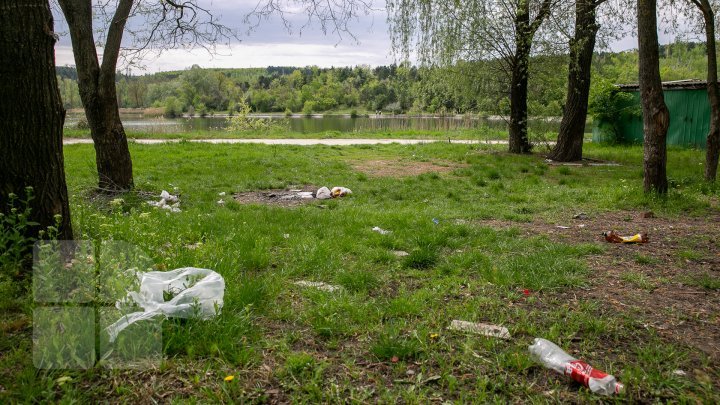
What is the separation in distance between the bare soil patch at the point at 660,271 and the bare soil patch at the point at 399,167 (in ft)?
17.3

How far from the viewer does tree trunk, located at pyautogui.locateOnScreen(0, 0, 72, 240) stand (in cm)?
346

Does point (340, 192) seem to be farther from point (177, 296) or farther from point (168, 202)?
point (177, 296)

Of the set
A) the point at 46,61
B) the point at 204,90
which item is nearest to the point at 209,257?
the point at 46,61

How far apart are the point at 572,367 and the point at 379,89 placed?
72203mm

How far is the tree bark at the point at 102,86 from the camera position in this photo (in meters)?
7.45

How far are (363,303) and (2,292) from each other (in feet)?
8.17

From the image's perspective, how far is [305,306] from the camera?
145 inches

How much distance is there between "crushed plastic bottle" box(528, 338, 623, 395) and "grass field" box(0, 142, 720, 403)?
6cm

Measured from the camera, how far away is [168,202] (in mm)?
8023

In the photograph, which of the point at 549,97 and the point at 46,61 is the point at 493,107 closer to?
the point at 549,97

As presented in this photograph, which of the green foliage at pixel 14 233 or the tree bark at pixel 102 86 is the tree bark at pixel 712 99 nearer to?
the tree bark at pixel 102 86

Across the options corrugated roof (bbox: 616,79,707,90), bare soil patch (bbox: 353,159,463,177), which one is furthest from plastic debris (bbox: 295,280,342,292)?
corrugated roof (bbox: 616,79,707,90)
